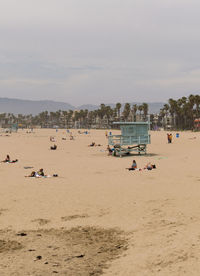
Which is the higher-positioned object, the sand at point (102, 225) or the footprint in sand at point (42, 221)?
the sand at point (102, 225)

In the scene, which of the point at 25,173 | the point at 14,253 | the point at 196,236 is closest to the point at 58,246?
the point at 14,253

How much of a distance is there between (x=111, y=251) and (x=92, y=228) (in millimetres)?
1900

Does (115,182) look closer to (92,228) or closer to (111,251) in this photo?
(92,228)

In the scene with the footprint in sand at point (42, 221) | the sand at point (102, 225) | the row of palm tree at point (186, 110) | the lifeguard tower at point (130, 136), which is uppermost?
the row of palm tree at point (186, 110)

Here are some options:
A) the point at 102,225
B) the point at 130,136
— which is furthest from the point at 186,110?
the point at 102,225

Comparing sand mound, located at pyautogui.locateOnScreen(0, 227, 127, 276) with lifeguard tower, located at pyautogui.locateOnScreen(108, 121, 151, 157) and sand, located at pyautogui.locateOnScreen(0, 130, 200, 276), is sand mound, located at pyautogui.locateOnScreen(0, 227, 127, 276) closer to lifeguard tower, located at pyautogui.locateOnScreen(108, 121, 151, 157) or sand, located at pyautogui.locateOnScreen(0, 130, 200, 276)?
sand, located at pyautogui.locateOnScreen(0, 130, 200, 276)

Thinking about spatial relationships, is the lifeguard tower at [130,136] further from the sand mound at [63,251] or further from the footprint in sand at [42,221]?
the sand mound at [63,251]

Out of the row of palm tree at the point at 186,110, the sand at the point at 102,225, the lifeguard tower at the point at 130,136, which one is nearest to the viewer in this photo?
the sand at the point at 102,225

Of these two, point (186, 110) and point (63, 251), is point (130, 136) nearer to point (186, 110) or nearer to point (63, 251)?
point (63, 251)

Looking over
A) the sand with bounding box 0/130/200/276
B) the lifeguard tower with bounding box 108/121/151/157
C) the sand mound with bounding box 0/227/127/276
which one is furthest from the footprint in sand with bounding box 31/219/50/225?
the lifeguard tower with bounding box 108/121/151/157

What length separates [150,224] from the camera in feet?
29.7

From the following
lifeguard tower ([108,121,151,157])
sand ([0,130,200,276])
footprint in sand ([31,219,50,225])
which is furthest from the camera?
lifeguard tower ([108,121,151,157])

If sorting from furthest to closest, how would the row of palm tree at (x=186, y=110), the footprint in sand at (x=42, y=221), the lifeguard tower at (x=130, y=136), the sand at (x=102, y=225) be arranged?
the row of palm tree at (x=186, y=110)
the lifeguard tower at (x=130, y=136)
the footprint in sand at (x=42, y=221)
the sand at (x=102, y=225)

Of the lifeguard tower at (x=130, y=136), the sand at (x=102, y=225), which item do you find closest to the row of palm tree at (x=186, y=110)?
the lifeguard tower at (x=130, y=136)
